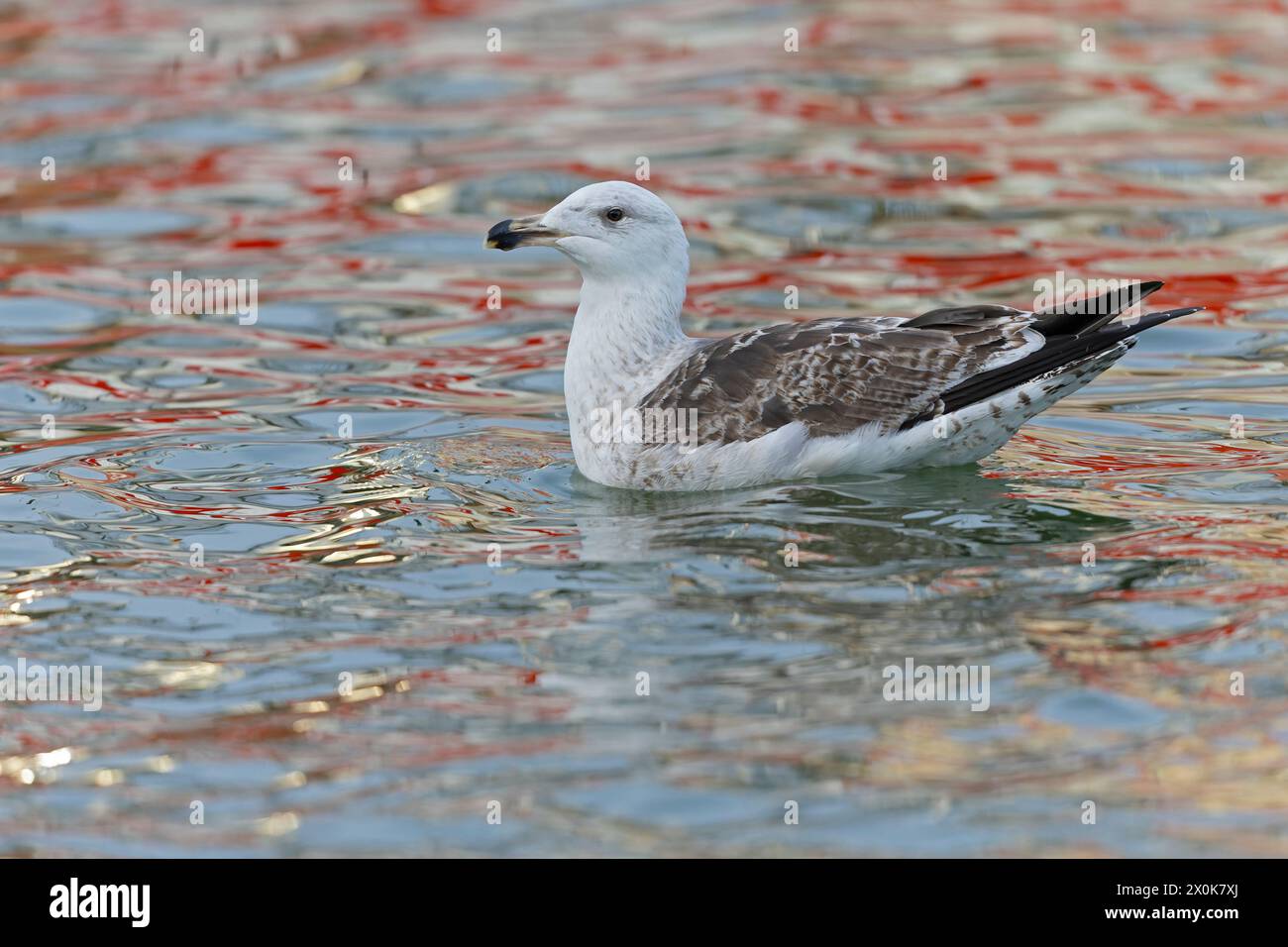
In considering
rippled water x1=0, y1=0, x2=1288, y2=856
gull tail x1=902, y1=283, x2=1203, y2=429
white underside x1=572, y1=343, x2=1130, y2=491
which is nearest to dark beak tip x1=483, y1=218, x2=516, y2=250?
white underside x1=572, y1=343, x2=1130, y2=491

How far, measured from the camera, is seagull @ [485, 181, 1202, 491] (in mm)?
9484

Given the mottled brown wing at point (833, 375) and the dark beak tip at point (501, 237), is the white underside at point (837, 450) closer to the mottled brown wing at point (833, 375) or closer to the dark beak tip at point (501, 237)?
the mottled brown wing at point (833, 375)

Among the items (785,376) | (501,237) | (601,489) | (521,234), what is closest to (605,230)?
(521,234)

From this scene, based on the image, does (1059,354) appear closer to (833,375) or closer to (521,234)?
(833,375)

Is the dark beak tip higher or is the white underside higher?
the dark beak tip

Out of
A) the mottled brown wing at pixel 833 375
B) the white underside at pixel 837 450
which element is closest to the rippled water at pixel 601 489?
the white underside at pixel 837 450

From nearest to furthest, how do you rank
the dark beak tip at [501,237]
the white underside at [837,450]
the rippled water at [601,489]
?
the rippled water at [601,489], the white underside at [837,450], the dark beak tip at [501,237]

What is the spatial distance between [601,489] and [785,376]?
1174mm

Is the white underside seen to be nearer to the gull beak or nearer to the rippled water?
the rippled water

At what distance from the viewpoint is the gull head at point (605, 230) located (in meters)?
9.87

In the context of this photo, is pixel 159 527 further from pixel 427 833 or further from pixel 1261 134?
pixel 1261 134

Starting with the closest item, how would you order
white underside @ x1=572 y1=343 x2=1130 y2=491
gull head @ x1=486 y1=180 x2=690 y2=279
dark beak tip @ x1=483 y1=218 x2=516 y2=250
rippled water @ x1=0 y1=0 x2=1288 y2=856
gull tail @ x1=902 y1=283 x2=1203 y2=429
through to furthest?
rippled water @ x1=0 y1=0 x2=1288 y2=856 → gull tail @ x1=902 y1=283 x2=1203 y2=429 → white underside @ x1=572 y1=343 x2=1130 y2=491 → dark beak tip @ x1=483 y1=218 x2=516 y2=250 → gull head @ x1=486 y1=180 x2=690 y2=279
